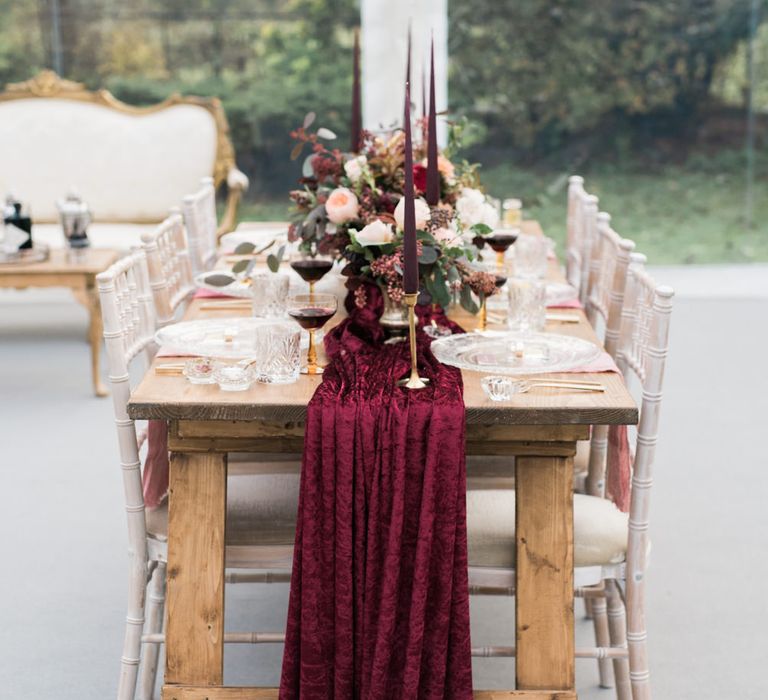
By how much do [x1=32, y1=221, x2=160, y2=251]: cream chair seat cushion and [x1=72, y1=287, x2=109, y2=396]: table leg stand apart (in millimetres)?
635

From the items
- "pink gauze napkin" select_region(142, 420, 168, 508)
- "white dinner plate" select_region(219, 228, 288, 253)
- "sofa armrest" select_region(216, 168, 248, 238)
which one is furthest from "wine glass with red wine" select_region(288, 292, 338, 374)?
"sofa armrest" select_region(216, 168, 248, 238)

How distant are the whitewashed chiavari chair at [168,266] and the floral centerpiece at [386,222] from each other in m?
0.33

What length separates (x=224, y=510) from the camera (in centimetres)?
212

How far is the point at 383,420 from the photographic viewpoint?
6.58 ft

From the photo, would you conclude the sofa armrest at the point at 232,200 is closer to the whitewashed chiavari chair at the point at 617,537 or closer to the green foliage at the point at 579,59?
the green foliage at the point at 579,59

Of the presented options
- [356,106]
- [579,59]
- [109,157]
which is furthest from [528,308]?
[579,59]

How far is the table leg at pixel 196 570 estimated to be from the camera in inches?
83.4

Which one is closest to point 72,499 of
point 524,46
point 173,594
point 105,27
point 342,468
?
point 173,594

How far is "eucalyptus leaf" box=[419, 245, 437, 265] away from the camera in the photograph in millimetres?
2271

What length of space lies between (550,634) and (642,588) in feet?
0.72

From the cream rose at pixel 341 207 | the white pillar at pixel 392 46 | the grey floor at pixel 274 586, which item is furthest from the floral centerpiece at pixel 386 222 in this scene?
the white pillar at pixel 392 46

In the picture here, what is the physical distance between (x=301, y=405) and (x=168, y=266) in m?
1.05

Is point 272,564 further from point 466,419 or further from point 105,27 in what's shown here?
point 105,27

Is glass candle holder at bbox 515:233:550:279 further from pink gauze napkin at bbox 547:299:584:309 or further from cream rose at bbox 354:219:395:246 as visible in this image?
cream rose at bbox 354:219:395:246
